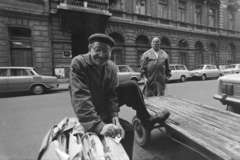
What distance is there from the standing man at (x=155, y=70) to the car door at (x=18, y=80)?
7.06 m

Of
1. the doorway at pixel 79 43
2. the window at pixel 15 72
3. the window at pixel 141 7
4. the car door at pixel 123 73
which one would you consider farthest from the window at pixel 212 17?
the window at pixel 15 72

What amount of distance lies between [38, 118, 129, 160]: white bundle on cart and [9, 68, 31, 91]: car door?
813 centimetres

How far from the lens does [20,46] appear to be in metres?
11.6

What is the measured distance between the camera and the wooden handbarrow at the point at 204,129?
1.33 meters

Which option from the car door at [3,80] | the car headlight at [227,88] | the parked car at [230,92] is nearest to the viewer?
the parked car at [230,92]

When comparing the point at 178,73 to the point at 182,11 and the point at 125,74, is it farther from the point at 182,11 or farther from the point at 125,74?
the point at 182,11

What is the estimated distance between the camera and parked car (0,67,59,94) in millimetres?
7973

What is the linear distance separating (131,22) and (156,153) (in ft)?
49.3

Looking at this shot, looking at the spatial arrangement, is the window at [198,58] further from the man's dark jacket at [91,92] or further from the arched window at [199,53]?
the man's dark jacket at [91,92]

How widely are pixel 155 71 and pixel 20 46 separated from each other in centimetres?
1152

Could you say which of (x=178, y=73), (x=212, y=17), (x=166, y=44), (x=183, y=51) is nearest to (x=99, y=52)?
(x=178, y=73)

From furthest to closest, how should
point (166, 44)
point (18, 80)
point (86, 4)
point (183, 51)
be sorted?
1. point (183, 51)
2. point (166, 44)
3. point (86, 4)
4. point (18, 80)

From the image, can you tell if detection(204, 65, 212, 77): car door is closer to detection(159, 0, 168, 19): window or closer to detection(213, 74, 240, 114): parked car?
detection(159, 0, 168, 19): window

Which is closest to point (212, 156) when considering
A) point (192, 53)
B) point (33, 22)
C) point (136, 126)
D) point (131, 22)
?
point (136, 126)
